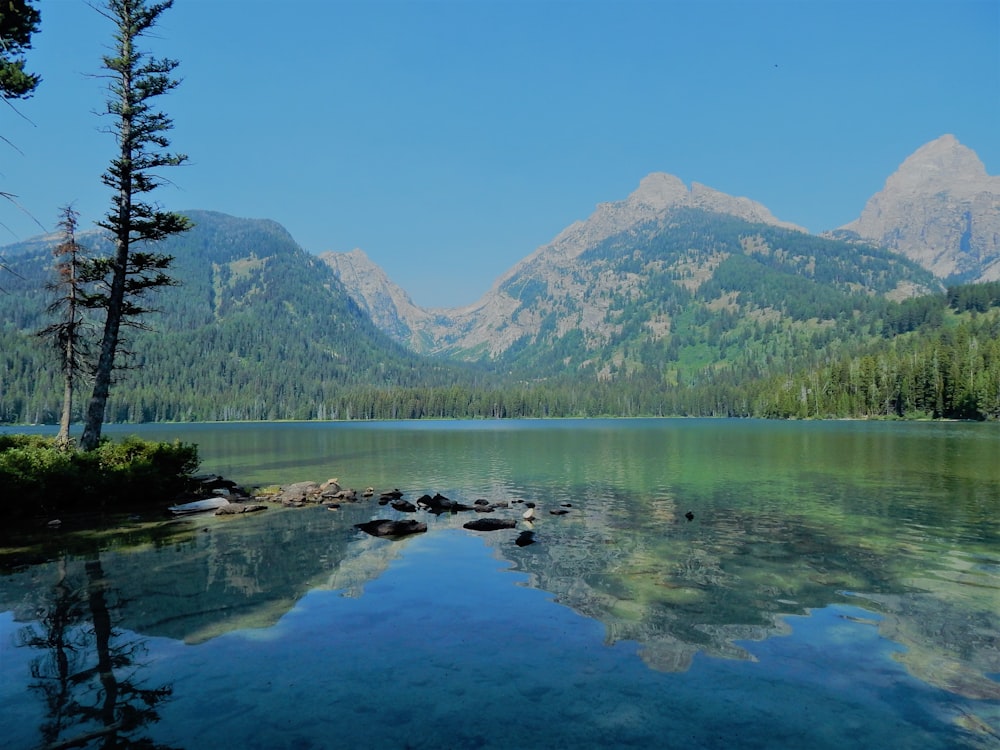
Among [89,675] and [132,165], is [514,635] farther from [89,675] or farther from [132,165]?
[132,165]

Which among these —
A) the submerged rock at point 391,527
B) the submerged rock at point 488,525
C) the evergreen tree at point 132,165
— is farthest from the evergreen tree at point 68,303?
the submerged rock at point 488,525

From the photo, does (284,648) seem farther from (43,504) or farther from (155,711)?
(43,504)

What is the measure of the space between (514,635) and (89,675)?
9435 mm

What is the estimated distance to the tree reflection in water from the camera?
366 inches

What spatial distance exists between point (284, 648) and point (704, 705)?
954 cm

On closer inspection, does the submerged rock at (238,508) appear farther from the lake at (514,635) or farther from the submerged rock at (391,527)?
the submerged rock at (391,527)

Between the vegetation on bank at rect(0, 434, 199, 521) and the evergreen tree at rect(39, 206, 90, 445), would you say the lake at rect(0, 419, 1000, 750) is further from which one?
the evergreen tree at rect(39, 206, 90, 445)

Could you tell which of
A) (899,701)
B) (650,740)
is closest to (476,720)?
(650,740)

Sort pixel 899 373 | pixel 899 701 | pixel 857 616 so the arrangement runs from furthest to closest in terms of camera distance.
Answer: pixel 899 373 → pixel 857 616 → pixel 899 701

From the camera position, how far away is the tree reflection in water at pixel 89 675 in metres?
9.30

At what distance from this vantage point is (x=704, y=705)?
10727 millimetres

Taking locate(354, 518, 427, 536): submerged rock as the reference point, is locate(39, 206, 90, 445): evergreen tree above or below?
above

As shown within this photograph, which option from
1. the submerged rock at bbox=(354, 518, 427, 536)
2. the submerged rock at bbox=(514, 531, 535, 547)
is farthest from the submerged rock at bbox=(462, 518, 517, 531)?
the submerged rock at bbox=(354, 518, 427, 536)

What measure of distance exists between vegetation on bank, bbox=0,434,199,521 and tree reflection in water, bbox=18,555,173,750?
568 inches
